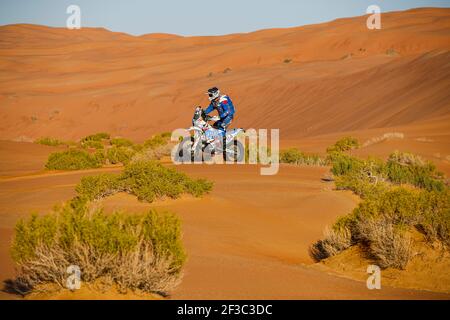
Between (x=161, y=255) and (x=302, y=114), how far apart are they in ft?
132

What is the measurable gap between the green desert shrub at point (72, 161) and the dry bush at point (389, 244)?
546 inches

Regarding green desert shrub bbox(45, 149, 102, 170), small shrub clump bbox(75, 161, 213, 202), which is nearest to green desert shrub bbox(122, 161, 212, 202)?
small shrub clump bbox(75, 161, 213, 202)

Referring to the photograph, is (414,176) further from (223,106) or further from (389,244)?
(389,244)

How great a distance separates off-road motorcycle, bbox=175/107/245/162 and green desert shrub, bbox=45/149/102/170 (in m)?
4.14

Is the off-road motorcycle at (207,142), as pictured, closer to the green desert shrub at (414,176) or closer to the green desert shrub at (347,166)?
the green desert shrub at (347,166)

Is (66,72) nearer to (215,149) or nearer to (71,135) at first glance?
(71,135)

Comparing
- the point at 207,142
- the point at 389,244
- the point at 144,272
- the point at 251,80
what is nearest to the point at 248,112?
the point at 251,80

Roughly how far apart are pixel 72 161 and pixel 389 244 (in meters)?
14.5

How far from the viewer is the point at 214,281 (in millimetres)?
8031

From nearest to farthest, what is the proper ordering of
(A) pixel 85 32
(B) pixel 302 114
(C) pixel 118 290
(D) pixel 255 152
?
(C) pixel 118 290 → (D) pixel 255 152 → (B) pixel 302 114 → (A) pixel 85 32

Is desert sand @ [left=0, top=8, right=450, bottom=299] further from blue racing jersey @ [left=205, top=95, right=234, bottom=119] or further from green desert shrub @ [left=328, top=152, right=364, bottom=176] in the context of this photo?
blue racing jersey @ [left=205, top=95, right=234, bottom=119]

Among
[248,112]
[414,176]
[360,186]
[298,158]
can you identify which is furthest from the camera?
[248,112]

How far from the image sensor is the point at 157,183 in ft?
43.4
